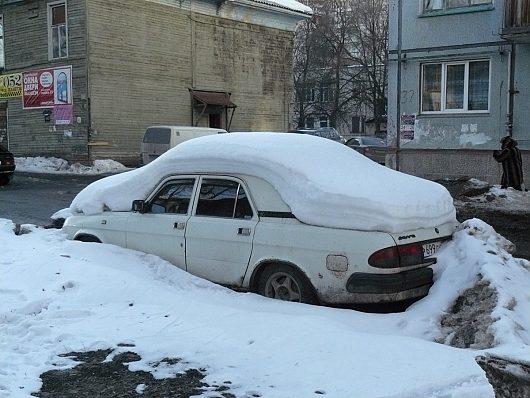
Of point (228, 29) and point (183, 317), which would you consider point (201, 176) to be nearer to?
point (183, 317)

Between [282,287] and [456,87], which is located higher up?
[456,87]

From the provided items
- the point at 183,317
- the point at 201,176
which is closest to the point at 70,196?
the point at 201,176

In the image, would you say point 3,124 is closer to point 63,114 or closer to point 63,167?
point 63,114

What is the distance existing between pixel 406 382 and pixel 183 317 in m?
1.98

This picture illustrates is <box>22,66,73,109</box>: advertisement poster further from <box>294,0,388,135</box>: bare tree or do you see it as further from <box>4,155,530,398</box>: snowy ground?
<box>294,0,388,135</box>: bare tree

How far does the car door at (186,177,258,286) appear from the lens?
586cm

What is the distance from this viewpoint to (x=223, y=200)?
610cm

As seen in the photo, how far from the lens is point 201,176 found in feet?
20.6

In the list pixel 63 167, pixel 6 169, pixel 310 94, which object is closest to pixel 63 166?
pixel 63 167

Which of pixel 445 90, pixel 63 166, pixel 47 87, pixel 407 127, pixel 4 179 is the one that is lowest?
pixel 4 179

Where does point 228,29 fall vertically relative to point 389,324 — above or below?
above

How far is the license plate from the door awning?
2480 centimetres

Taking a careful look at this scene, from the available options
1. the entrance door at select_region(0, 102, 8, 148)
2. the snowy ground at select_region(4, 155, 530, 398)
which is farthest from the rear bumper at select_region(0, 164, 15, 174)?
the snowy ground at select_region(4, 155, 530, 398)

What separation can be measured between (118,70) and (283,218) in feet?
74.8
